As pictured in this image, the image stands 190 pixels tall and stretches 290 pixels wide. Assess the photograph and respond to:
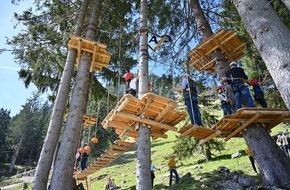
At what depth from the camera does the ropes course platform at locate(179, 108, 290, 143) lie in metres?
6.82

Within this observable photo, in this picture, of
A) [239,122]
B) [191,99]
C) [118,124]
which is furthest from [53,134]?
[239,122]

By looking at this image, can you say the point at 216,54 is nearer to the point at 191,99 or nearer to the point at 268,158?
the point at 191,99

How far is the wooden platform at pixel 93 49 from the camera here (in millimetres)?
8945

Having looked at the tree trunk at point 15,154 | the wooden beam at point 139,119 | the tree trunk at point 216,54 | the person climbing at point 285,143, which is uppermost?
the tree trunk at point 15,154

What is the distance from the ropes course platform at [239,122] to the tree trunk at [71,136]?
2835mm

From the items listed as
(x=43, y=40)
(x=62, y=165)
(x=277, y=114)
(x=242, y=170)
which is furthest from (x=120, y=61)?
(x=242, y=170)

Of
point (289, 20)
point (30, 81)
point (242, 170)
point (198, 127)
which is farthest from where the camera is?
point (242, 170)

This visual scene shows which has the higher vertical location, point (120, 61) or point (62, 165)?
point (120, 61)

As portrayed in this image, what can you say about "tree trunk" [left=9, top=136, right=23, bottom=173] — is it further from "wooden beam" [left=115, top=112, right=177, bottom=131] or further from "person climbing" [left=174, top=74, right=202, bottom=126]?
"wooden beam" [left=115, top=112, right=177, bottom=131]

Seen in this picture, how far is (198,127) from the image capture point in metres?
6.90

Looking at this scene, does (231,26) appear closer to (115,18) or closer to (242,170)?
(115,18)

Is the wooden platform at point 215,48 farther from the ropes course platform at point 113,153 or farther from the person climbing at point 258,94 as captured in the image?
the ropes course platform at point 113,153

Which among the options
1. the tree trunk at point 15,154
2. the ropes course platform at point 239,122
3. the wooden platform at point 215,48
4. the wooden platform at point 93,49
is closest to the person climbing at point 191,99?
the ropes course platform at point 239,122

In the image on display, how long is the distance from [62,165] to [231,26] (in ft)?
26.8
